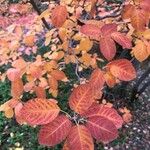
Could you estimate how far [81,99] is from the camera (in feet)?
3.97

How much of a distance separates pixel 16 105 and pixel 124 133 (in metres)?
3.64

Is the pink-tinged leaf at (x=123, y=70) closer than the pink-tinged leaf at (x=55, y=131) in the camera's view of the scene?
No

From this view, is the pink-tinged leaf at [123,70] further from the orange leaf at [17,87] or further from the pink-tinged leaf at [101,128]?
the orange leaf at [17,87]

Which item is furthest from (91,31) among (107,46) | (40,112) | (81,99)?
(40,112)

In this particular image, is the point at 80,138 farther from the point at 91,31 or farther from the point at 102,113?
the point at 91,31

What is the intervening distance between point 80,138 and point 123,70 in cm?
→ 52

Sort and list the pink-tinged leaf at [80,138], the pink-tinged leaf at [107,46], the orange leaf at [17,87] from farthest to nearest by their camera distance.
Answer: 1. the orange leaf at [17,87]
2. the pink-tinged leaf at [107,46]
3. the pink-tinged leaf at [80,138]

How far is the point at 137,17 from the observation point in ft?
5.01

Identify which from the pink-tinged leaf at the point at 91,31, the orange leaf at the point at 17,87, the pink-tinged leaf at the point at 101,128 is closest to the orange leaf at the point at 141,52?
the pink-tinged leaf at the point at 91,31

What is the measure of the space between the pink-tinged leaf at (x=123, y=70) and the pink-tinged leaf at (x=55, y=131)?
0.46 m

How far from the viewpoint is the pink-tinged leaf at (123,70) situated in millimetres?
1490

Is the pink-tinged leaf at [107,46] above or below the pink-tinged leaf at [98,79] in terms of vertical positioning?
above

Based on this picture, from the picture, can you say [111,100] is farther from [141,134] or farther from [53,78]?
[53,78]

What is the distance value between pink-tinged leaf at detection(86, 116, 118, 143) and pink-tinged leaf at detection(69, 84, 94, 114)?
0.22 feet
